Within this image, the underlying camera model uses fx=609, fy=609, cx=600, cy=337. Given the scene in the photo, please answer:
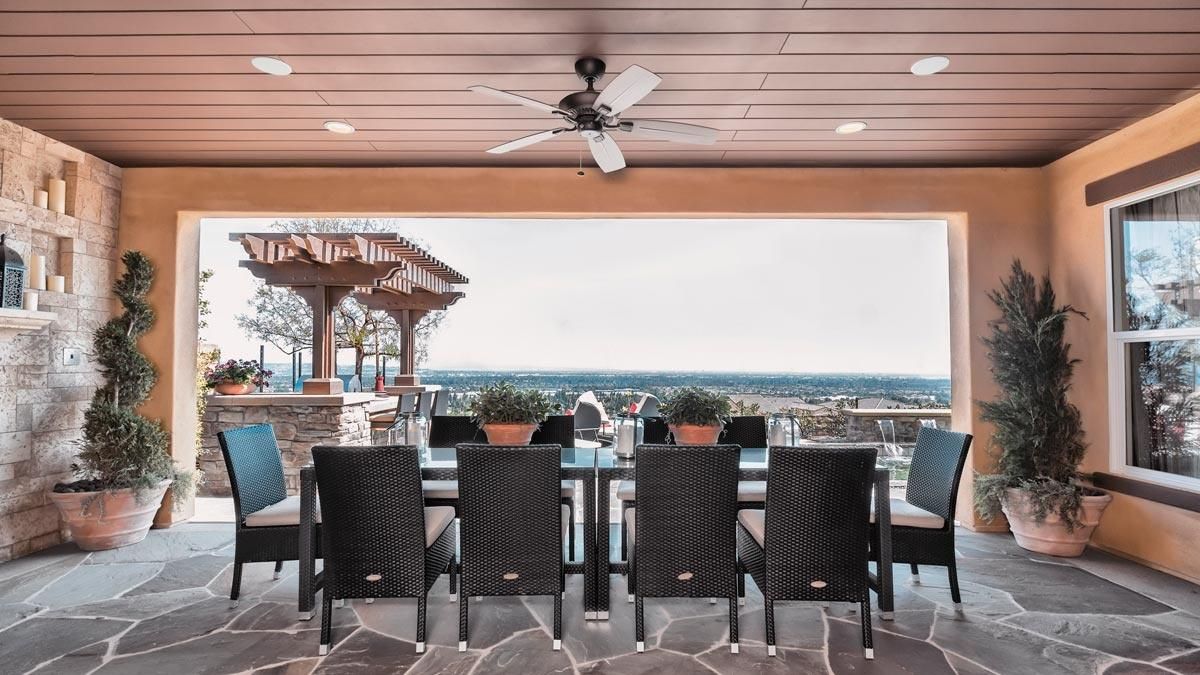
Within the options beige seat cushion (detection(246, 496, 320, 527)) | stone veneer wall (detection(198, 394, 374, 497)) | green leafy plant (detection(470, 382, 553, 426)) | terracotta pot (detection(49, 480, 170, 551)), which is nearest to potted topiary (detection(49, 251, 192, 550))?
terracotta pot (detection(49, 480, 170, 551))

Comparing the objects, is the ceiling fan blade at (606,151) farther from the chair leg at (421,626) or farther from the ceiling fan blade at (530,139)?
the chair leg at (421,626)

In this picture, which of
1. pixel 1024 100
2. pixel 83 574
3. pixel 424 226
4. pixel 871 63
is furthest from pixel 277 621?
pixel 424 226

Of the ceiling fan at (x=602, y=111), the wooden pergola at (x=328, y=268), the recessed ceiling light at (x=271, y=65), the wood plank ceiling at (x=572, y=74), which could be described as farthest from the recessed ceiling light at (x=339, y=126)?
the wooden pergola at (x=328, y=268)

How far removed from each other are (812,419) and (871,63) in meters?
5.81

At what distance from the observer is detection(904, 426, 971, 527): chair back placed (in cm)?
275

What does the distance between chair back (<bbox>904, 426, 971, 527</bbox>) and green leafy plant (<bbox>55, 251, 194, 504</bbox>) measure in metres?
4.57

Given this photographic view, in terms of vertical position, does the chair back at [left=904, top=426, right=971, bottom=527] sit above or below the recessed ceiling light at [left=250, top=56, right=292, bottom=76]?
below

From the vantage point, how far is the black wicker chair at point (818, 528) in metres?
2.31

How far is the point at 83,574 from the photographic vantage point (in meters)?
3.35

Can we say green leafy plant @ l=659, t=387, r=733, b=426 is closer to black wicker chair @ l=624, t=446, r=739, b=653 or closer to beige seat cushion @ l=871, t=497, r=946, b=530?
black wicker chair @ l=624, t=446, r=739, b=653

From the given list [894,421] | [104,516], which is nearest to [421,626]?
[104,516]

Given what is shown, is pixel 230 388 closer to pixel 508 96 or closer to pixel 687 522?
pixel 508 96

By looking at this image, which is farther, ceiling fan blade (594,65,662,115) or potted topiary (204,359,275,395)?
potted topiary (204,359,275,395)

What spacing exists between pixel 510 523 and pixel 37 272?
351 centimetres
